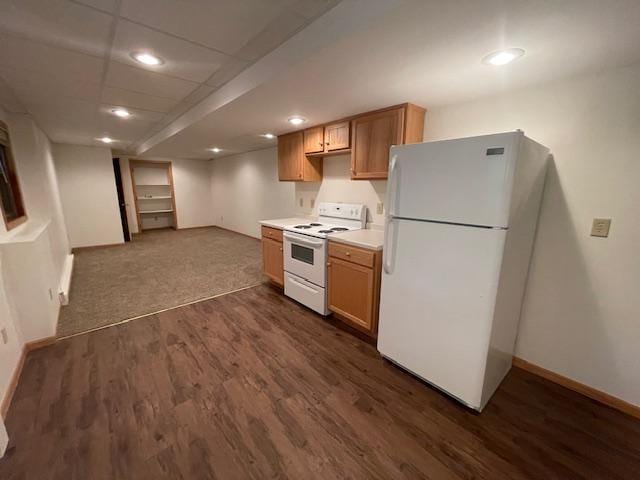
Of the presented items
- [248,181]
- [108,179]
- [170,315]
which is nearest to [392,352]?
[170,315]

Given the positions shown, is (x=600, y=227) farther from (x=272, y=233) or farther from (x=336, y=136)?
(x=272, y=233)

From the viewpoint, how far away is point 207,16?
4.56 ft

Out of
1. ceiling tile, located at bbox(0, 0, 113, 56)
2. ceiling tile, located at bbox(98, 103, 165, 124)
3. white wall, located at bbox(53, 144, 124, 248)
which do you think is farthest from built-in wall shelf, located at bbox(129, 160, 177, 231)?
ceiling tile, located at bbox(0, 0, 113, 56)

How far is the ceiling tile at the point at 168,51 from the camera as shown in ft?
5.04

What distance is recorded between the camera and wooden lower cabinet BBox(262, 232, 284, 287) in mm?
3373

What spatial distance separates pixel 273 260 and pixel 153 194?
6354mm

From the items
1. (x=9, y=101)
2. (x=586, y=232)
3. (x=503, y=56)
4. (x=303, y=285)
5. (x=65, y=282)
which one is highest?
(x=9, y=101)

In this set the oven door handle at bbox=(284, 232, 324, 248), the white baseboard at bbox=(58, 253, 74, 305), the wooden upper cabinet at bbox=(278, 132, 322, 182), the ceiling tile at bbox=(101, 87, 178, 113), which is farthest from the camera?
the wooden upper cabinet at bbox=(278, 132, 322, 182)

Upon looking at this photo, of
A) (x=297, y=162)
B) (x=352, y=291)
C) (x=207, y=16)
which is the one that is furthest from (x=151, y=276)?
(x=207, y=16)

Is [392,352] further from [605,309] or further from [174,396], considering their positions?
[174,396]

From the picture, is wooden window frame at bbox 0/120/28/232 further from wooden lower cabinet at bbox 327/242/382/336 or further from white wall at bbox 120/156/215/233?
white wall at bbox 120/156/215/233

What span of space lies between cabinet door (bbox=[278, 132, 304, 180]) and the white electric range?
631 mm

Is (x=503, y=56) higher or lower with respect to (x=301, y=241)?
higher

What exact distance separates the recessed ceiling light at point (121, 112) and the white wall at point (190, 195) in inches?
178
